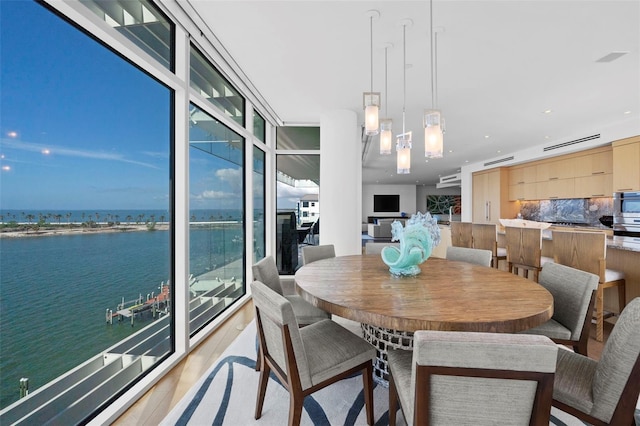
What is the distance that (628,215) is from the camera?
4.74 metres

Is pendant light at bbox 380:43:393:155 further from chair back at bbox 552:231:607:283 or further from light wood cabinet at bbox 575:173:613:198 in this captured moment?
light wood cabinet at bbox 575:173:613:198

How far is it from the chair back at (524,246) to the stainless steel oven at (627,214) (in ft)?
10.3

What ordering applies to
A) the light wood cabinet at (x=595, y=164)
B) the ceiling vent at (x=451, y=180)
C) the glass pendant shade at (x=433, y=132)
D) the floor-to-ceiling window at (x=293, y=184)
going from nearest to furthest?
the glass pendant shade at (x=433, y=132) < the floor-to-ceiling window at (x=293, y=184) < the light wood cabinet at (x=595, y=164) < the ceiling vent at (x=451, y=180)

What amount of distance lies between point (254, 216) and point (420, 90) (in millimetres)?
2650

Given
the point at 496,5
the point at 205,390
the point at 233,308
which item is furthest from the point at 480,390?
the point at 233,308

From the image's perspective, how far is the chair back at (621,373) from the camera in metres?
0.98

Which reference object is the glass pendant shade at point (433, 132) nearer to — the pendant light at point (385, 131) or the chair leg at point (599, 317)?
the pendant light at point (385, 131)

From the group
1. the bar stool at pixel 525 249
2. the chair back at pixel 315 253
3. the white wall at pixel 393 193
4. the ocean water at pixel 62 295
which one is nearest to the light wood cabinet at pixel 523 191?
the bar stool at pixel 525 249

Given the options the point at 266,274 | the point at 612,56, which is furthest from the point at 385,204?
the point at 266,274

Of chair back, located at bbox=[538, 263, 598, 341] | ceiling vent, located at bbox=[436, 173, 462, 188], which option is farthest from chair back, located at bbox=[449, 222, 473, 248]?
ceiling vent, located at bbox=[436, 173, 462, 188]

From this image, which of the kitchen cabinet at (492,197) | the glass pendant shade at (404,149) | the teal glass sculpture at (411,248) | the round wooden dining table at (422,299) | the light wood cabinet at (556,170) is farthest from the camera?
the kitchen cabinet at (492,197)

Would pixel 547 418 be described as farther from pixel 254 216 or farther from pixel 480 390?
pixel 254 216

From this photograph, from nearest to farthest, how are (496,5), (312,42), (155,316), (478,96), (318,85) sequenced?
(496,5) < (155,316) < (312,42) < (318,85) < (478,96)

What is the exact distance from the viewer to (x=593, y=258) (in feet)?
8.41
